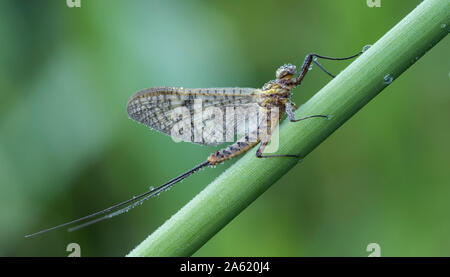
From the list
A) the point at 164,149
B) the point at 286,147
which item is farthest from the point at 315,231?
the point at 286,147

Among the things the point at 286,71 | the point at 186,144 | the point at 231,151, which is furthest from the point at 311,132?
the point at 186,144

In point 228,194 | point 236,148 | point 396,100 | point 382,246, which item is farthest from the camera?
point 396,100

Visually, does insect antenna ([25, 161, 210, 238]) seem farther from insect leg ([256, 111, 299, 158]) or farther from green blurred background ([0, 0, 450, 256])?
green blurred background ([0, 0, 450, 256])

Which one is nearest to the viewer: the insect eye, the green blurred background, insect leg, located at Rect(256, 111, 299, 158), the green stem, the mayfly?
the green stem

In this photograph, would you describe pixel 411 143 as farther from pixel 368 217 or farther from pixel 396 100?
pixel 368 217

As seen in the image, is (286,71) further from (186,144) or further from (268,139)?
(186,144)

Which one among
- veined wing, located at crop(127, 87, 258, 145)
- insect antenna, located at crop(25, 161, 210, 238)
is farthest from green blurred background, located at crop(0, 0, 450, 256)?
insect antenna, located at crop(25, 161, 210, 238)

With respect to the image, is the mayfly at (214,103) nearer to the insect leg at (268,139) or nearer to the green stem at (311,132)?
the insect leg at (268,139)

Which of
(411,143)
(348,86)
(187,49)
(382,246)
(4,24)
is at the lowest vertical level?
(382,246)
